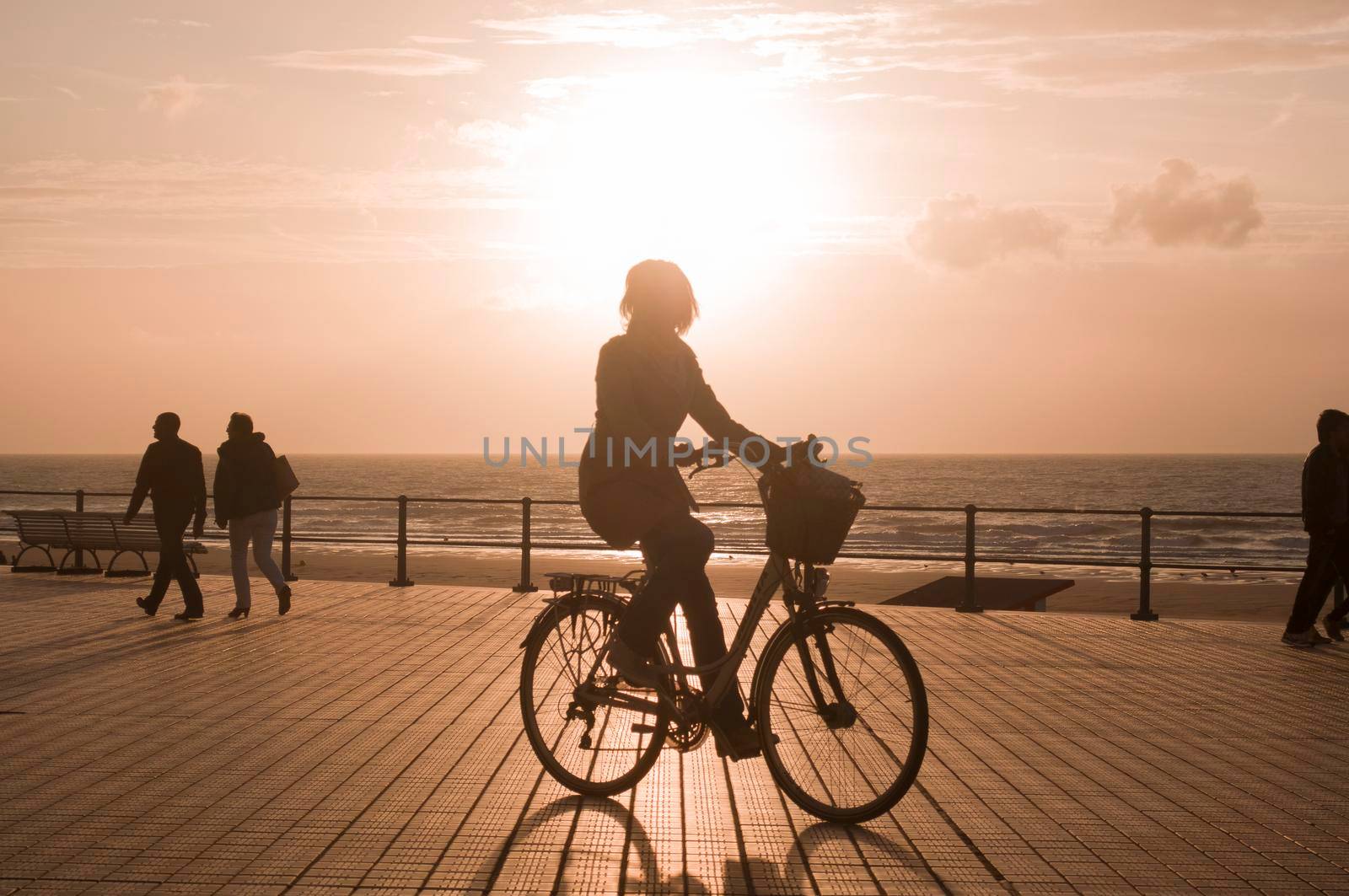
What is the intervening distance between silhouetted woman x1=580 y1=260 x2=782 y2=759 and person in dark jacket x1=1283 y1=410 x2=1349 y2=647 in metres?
6.49

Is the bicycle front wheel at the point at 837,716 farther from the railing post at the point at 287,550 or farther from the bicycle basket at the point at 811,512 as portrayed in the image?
the railing post at the point at 287,550

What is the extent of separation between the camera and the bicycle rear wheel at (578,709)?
4895mm

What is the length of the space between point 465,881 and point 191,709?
336 centimetres

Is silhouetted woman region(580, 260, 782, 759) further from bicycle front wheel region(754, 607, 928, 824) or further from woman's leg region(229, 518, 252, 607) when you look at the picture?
woman's leg region(229, 518, 252, 607)

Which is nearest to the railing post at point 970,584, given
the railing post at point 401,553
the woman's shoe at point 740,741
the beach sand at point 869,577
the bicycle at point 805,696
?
the railing post at point 401,553

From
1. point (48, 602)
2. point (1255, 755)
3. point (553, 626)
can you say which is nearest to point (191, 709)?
point (553, 626)

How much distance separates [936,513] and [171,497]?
61201 millimetres

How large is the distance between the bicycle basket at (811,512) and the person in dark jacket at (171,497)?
7545mm

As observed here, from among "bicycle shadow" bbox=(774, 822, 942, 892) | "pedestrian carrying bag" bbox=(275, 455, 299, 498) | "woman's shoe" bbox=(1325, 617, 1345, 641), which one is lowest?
"woman's shoe" bbox=(1325, 617, 1345, 641)

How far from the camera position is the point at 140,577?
48.8 feet

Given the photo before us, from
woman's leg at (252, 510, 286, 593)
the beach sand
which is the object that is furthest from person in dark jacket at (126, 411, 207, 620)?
the beach sand

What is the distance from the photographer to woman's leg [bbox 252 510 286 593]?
11039mm

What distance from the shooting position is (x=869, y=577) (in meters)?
25.9

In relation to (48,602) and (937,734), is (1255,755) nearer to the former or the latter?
(937,734)
